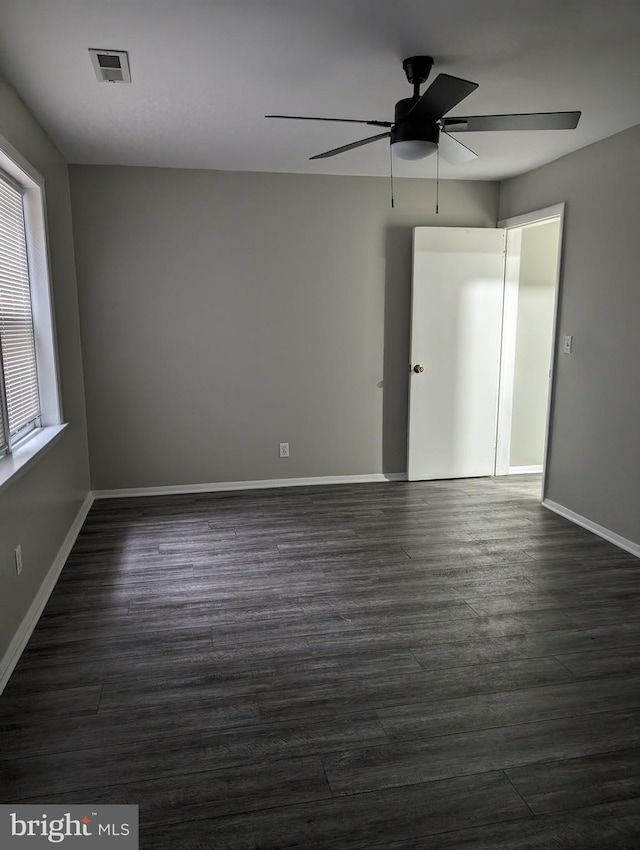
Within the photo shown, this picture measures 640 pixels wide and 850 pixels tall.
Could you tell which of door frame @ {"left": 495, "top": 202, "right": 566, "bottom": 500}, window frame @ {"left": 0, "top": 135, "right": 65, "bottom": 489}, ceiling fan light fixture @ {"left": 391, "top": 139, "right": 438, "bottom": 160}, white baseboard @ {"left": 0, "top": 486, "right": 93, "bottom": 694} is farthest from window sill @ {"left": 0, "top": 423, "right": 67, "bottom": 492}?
door frame @ {"left": 495, "top": 202, "right": 566, "bottom": 500}

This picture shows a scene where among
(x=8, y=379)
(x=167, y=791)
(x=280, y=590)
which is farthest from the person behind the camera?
(x=280, y=590)

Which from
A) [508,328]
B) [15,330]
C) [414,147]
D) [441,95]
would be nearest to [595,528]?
[508,328]

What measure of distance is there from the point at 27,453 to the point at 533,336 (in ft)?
13.7

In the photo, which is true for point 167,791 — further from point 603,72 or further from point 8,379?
point 603,72

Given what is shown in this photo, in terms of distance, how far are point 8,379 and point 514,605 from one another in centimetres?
272

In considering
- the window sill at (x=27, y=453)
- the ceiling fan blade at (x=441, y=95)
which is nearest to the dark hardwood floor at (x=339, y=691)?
the window sill at (x=27, y=453)

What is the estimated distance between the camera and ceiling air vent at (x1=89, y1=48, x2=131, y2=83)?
2.53 m

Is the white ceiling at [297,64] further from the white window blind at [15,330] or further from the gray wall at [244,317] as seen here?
the gray wall at [244,317]

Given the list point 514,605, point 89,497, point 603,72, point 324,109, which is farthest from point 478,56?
point 89,497

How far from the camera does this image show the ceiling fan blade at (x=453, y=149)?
277 centimetres

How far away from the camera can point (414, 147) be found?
8.63 feet

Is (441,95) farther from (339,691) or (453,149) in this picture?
(339,691)

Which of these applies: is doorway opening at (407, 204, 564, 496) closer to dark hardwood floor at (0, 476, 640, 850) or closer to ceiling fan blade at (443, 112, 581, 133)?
dark hardwood floor at (0, 476, 640, 850)

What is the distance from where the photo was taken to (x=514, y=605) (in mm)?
2988
